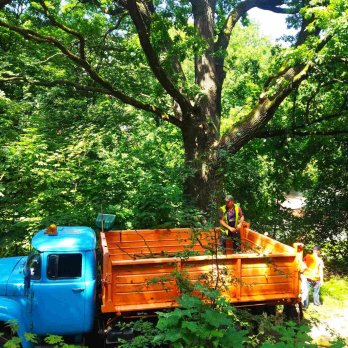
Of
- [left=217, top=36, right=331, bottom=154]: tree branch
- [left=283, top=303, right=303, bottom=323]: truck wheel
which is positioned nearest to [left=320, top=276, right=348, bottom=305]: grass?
[left=283, top=303, right=303, bottom=323]: truck wheel

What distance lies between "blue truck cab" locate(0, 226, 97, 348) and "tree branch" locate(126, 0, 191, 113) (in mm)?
4616

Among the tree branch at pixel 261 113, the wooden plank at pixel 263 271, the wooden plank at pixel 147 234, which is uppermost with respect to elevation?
the tree branch at pixel 261 113

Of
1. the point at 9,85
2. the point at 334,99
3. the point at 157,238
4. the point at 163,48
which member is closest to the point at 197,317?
the point at 157,238

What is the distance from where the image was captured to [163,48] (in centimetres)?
1011

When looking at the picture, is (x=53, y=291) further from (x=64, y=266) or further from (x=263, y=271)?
(x=263, y=271)

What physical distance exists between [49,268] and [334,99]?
35.5 feet

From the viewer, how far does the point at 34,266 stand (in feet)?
18.1

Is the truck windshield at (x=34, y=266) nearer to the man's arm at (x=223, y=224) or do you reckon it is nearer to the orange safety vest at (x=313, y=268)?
the man's arm at (x=223, y=224)

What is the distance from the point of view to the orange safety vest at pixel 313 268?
27.3 ft

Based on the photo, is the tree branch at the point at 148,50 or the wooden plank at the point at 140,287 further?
Result: the tree branch at the point at 148,50

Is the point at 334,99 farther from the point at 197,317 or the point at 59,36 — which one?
the point at 197,317

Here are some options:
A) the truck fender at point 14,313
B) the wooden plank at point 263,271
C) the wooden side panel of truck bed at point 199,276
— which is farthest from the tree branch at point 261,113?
the truck fender at point 14,313

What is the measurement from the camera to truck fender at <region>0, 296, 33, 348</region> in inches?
207

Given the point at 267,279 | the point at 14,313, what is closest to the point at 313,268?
the point at 267,279
